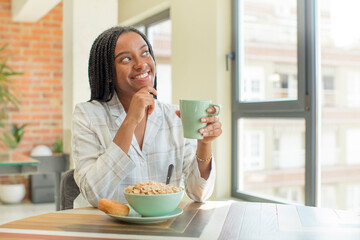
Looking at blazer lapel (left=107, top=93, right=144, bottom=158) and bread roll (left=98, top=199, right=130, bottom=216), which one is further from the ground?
blazer lapel (left=107, top=93, right=144, bottom=158)

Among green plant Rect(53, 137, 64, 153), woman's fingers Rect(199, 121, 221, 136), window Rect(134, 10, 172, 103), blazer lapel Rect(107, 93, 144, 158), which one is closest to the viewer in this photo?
woman's fingers Rect(199, 121, 221, 136)

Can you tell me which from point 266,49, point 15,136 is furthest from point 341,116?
point 15,136

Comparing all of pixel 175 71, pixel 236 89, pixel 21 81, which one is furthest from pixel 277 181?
pixel 21 81

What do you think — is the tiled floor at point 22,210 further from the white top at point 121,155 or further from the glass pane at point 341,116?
the white top at point 121,155

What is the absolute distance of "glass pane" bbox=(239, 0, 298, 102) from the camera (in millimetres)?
3143

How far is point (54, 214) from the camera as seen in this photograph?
45.7 inches

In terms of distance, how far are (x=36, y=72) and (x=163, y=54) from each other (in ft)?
5.67

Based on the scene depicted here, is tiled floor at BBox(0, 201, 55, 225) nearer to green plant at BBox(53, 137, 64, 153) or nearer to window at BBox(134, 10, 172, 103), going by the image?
green plant at BBox(53, 137, 64, 153)

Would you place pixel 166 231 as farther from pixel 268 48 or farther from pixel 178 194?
pixel 268 48

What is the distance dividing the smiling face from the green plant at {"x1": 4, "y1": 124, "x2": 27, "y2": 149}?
387 centimetres

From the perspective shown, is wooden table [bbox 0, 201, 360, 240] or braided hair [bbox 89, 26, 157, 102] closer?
wooden table [bbox 0, 201, 360, 240]

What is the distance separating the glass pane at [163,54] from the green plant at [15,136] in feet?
5.83

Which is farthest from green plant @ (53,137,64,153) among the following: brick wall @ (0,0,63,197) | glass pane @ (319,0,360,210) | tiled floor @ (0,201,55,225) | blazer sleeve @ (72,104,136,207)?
blazer sleeve @ (72,104,136,207)

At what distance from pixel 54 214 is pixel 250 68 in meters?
2.48
